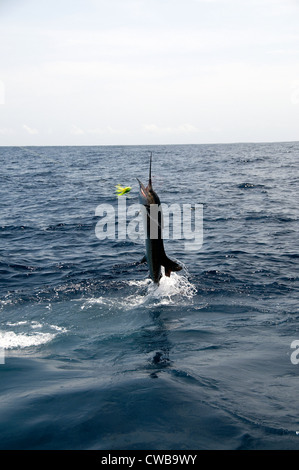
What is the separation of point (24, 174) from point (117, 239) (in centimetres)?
3873

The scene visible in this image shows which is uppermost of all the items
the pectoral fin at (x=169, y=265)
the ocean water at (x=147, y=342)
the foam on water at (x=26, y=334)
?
the pectoral fin at (x=169, y=265)

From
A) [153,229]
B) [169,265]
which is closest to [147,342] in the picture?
[169,265]

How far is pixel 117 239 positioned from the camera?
2288 cm

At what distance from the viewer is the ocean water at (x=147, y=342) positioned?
6066 millimetres

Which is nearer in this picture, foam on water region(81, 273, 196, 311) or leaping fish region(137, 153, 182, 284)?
leaping fish region(137, 153, 182, 284)

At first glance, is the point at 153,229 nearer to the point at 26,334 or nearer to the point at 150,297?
the point at 26,334

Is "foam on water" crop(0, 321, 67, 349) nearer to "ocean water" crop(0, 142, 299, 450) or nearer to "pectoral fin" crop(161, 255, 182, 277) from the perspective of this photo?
"ocean water" crop(0, 142, 299, 450)

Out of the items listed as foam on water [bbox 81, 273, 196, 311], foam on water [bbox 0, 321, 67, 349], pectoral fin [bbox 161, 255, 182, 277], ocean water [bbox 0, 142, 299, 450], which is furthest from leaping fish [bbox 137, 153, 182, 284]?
foam on water [bbox 81, 273, 196, 311]

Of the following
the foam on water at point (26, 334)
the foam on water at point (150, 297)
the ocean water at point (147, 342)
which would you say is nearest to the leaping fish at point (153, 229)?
the ocean water at point (147, 342)

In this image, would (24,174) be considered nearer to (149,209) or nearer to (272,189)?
(272,189)

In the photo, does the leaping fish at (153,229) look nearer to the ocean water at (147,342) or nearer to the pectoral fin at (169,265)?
the pectoral fin at (169,265)

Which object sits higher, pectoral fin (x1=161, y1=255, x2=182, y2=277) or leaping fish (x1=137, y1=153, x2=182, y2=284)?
leaping fish (x1=137, y1=153, x2=182, y2=284)

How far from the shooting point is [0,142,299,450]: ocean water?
19.9 ft
